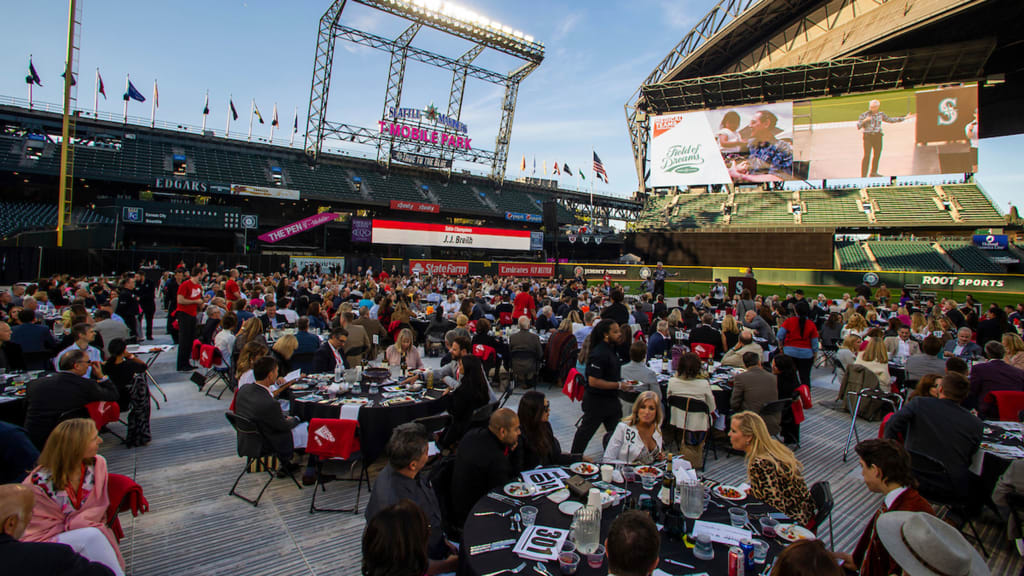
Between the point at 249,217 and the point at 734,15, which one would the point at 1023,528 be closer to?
the point at 249,217

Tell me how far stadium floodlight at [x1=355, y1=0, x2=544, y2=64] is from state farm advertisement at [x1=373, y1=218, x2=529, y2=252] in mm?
16547

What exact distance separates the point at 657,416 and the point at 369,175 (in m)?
48.7

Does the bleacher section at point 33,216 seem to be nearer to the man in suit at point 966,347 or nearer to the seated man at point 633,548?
the seated man at point 633,548

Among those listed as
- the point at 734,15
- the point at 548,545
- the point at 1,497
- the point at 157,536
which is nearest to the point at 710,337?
the point at 548,545

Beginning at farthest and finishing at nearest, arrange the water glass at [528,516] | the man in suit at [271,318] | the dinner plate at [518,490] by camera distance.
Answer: the man in suit at [271,318], the dinner plate at [518,490], the water glass at [528,516]

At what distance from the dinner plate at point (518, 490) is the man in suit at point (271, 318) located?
839 centimetres

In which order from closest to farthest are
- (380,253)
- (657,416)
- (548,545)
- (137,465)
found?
(548,545) < (657,416) < (137,465) < (380,253)

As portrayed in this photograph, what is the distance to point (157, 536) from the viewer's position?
457 centimetres

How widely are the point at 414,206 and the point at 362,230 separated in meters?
14.4

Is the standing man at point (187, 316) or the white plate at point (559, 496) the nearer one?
the white plate at point (559, 496)

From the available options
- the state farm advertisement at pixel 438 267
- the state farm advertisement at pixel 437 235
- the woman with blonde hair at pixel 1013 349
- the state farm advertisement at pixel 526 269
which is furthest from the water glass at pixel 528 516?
the state farm advertisement at pixel 437 235

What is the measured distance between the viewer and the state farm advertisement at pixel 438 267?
101ft

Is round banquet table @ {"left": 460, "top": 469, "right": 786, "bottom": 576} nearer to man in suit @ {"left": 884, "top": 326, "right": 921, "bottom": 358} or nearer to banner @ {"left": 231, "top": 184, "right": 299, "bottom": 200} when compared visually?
man in suit @ {"left": 884, "top": 326, "right": 921, "bottom": 358}

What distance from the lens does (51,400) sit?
4934 millimetres
